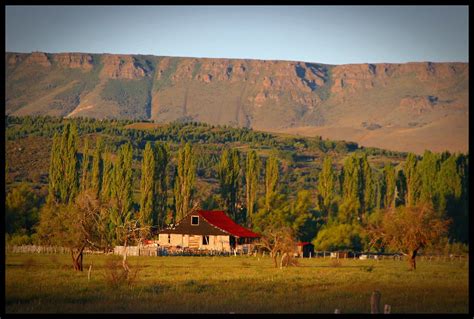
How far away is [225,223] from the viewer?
287 feet

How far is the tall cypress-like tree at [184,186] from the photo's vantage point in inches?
3642

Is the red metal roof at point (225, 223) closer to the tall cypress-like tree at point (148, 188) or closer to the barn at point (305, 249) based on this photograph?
the tall cypress-like tree at point (148, 188)

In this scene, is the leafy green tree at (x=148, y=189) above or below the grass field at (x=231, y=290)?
above

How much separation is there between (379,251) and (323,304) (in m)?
53.3

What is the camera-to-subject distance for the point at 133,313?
32.2 meters

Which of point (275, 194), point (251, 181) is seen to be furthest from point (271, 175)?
point (275, 194)

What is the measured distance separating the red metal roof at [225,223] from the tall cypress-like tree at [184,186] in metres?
4.56

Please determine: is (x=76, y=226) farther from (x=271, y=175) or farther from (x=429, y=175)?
(x=271, y=175)

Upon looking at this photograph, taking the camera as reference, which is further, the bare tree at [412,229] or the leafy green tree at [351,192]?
the leafy green tree at [351,192]

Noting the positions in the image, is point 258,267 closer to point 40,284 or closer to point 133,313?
point 40,284

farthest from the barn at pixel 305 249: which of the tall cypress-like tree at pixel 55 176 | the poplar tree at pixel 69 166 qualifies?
the tall cypress-like tree at pixel 55 176

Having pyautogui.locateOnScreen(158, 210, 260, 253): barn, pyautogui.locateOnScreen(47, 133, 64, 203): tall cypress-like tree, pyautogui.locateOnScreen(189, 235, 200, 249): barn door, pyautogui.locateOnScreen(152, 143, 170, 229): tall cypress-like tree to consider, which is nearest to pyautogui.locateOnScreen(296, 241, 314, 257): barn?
pyautogui.locateOnScreen(158, 210, 260, 253): barn

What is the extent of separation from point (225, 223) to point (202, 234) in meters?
2.77

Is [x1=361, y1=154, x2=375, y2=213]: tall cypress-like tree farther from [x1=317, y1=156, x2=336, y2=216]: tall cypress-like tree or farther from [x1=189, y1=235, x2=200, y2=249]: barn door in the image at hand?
[x1=189, y1=235, x2=200, y2=249]: barn door
